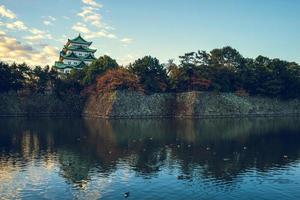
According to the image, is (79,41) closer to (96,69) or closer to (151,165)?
(96,69)

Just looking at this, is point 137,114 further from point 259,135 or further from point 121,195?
point 121,195

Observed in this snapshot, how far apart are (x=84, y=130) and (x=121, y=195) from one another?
45486 millimetres

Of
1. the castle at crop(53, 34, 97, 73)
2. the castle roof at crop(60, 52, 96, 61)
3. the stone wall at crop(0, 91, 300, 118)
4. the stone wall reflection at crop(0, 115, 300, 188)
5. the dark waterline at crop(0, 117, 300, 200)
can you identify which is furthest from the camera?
the castle roof at crop(60, 52, 96, 61)

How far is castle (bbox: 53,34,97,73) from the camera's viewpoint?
5650 inches

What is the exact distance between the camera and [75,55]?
147m

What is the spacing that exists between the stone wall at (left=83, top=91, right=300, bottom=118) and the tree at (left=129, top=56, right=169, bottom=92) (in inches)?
106

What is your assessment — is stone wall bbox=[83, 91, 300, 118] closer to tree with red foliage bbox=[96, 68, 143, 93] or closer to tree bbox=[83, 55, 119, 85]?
tree with red foliage bbox=[96, 68, 143, 93]

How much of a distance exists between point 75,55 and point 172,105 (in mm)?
54833

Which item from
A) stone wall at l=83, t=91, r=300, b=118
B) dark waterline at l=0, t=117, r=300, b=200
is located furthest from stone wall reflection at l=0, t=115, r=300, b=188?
stone wall at l=83, t=91, r=300, b=118

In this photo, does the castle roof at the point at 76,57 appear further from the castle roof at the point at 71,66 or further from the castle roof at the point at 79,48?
the castle roof at the point at 71,66

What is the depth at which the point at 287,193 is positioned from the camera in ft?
102

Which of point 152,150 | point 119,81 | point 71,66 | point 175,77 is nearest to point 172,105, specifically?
point 175,77

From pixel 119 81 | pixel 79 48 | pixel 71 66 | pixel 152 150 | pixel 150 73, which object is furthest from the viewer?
pixel 79 48

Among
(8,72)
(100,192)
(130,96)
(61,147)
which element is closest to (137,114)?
(130,96)
